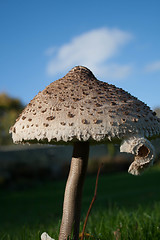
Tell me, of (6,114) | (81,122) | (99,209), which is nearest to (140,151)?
(81,122)

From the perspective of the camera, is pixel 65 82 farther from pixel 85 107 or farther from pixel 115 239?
pixel 115 239

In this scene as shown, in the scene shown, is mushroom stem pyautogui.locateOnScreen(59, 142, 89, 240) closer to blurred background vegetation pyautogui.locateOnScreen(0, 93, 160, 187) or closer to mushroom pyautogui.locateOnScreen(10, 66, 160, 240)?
mushroom pyautogui.locateOnScreen(10, 66, 160, 240)

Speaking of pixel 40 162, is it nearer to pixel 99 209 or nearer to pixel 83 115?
pixel 99 209

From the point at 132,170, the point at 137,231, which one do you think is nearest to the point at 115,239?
the point at 137,231

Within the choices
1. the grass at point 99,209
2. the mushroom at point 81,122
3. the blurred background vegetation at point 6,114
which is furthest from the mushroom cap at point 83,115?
the blurred background vegetation at point 6,114

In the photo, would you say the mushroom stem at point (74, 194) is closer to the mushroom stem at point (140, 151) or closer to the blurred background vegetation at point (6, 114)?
the mushroom stem at point (140, 151)

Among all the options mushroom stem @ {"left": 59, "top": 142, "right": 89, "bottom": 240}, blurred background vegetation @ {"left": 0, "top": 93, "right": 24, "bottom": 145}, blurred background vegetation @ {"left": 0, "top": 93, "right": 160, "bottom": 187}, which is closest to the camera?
mushroom stem @ {"left": 59, "top": 142, "right": 89, "bottom": 240}

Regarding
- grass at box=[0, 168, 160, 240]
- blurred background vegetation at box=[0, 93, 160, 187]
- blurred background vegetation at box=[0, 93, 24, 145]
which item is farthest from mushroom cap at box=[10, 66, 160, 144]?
blurred background vegetation at box=[0, 93, 24, 145]
